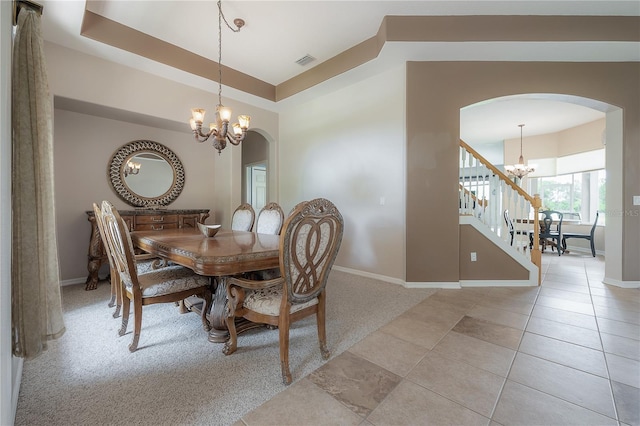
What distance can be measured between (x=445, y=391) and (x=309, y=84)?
396 cm

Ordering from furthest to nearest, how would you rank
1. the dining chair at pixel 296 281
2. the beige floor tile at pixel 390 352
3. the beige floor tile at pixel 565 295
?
1. the beige floor tile at pixel 565 295
2. the beige floor tile at pixel 390 352
3. the dining chair at pixel 296 281

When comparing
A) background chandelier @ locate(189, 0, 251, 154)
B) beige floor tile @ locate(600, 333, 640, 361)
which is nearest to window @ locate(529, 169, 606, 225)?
beige floor tile @ locate(600, 333, 640, 361)

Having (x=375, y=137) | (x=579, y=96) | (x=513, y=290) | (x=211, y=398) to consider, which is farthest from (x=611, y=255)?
(x=211, y=398)

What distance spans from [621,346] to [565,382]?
2.81ft

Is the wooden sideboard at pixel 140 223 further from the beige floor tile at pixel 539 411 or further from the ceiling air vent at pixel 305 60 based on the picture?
the beige floor tile at pixel 539 411

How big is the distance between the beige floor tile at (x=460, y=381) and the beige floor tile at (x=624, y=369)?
2.28ft

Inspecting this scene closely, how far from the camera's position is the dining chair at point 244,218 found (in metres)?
3.23

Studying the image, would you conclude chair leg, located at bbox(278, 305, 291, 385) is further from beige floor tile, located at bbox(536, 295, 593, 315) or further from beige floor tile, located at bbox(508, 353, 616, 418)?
beige floor tile, located at bbox(536, 295, 593, 315)

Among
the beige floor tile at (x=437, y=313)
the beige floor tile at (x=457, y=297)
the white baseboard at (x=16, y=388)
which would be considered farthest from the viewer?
the beige floor tile at (x=457, y=297)

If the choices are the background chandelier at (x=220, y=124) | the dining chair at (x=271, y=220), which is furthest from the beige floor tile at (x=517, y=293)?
the background chandelier at (x=220, y=124)

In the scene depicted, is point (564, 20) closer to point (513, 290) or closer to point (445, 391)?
point (513, 290)

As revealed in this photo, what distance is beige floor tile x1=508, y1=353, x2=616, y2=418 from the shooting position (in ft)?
4.45

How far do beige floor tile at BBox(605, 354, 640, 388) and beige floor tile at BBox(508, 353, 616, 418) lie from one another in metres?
0.11

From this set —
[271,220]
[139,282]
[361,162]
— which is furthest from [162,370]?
[361,162]
